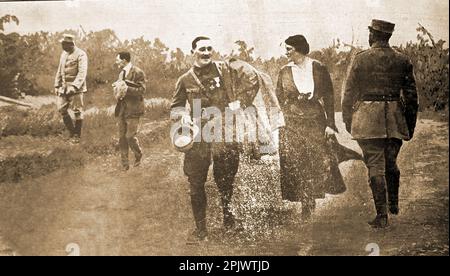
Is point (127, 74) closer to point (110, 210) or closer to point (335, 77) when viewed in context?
point (110, 210)

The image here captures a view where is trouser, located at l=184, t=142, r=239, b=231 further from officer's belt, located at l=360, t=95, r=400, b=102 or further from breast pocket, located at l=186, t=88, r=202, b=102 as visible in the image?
officer's belt, located at l=360, t=95, r=400, b=102

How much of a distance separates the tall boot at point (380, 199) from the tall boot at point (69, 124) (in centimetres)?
321

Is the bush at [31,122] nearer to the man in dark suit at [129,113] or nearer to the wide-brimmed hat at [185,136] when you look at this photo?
the man in dark suit at [129,113]

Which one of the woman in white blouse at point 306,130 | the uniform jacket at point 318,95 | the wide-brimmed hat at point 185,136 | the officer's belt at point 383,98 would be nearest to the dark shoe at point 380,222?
the woman in white blouse at point 306,130

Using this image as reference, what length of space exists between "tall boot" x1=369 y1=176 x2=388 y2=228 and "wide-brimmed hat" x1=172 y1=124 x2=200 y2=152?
1.88 m

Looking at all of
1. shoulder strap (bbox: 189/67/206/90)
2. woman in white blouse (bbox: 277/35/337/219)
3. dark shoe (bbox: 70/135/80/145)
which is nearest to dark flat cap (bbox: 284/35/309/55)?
woman in white blouse (bbox: 277/35/337/219)

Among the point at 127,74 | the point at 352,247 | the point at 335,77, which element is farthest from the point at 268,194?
the point at 127,74

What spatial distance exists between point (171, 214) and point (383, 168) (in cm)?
224

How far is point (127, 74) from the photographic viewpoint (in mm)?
5852

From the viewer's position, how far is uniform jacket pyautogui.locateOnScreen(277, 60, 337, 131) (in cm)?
567

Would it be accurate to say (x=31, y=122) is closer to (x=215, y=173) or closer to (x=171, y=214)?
(x=171, y=214)

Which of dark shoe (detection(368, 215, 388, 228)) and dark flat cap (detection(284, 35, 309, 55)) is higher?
dark flat cap (detection(284, 35, 309, 55))

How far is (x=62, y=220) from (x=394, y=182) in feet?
11.4

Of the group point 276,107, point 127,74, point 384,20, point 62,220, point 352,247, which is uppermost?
point 384,20
